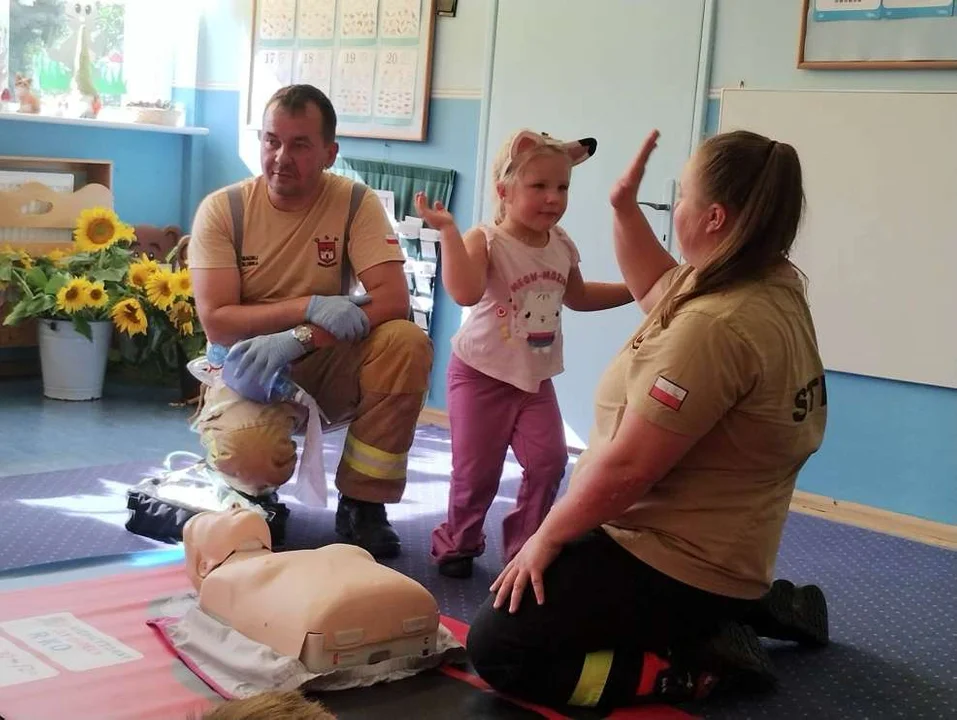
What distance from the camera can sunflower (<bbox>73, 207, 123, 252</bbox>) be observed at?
427 cm

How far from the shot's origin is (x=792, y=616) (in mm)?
2186

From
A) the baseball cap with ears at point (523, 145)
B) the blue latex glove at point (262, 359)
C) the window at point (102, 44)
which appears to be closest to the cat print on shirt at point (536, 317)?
the baseball cap with ears at point (523, 145)

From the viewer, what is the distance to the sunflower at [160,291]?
4059mm

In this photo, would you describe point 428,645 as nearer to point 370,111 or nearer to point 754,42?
point 754,42

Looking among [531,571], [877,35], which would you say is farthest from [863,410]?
[531,571]

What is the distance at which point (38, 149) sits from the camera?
4.57 m

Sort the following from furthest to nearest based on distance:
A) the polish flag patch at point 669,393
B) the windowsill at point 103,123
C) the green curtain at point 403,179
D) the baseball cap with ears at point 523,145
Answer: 1. the windowsill at point 103,123
2. the green curtain at point 403,179
3. the baseball cap with ears at point 523,145
4. the polish flag patch at point 669,393

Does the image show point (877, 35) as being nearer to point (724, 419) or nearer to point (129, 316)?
point (724, 419)

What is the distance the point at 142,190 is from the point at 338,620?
353 centimetres

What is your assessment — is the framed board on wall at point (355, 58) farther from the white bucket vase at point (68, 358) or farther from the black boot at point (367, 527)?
the black boot at point (367, 527)

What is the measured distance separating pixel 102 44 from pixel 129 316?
1.56 metres

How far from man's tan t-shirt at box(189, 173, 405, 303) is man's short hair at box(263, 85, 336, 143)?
0.52 ft

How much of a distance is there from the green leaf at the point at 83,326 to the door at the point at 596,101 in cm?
137

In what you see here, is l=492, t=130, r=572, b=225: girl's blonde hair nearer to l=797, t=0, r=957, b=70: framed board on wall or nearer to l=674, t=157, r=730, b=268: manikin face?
l=674, t=157, r=730, b=268: manikin face
